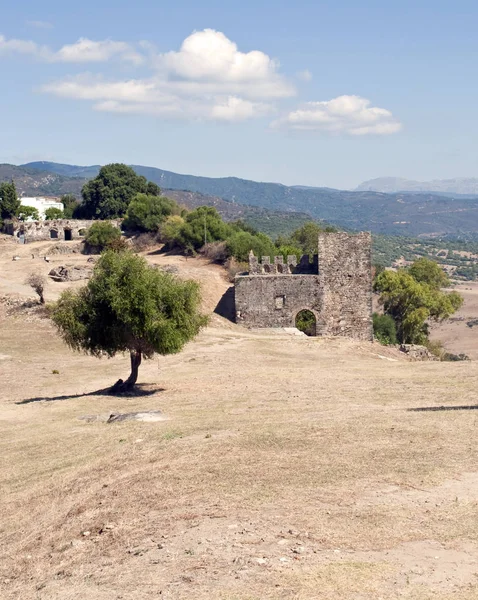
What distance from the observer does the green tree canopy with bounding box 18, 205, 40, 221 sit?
80125 mm

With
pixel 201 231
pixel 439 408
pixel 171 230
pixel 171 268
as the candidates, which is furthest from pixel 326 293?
pixel 171 230

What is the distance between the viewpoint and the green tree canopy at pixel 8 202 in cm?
7769

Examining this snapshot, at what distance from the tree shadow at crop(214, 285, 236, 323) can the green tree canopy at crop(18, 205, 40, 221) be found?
4173 cm

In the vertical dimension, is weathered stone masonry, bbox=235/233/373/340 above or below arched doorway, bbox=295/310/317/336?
above

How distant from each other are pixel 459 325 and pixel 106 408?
69978mm

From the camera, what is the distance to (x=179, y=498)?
1238 cm

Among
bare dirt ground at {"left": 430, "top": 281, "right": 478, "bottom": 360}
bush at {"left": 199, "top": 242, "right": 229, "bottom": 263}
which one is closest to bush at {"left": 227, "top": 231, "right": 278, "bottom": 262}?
bush at {"left": 199, "top": 242, "right": 229, "bottom": 263}

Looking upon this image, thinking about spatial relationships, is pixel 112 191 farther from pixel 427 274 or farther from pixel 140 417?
pixel 140 417

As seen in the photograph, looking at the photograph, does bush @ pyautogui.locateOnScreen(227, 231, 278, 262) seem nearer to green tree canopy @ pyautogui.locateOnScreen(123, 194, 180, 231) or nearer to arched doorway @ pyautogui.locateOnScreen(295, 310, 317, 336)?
arched doorway @ pyautogui.locateOnScreen(295, 310, 317, 336)

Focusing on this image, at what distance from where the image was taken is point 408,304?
5566 cm

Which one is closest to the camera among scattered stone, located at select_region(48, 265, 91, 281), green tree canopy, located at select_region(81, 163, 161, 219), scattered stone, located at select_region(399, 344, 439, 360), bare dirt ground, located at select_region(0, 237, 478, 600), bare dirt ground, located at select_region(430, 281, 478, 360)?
bare dirt ground, located at select_region(0, 237, 478, 600)

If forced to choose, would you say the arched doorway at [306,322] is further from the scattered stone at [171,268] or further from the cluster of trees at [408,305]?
the cluster of trees at [408,305]

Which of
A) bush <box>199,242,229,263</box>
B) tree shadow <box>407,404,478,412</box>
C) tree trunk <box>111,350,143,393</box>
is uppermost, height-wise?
bush <box>199,242,229,263</box>

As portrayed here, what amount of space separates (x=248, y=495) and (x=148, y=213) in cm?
5515
